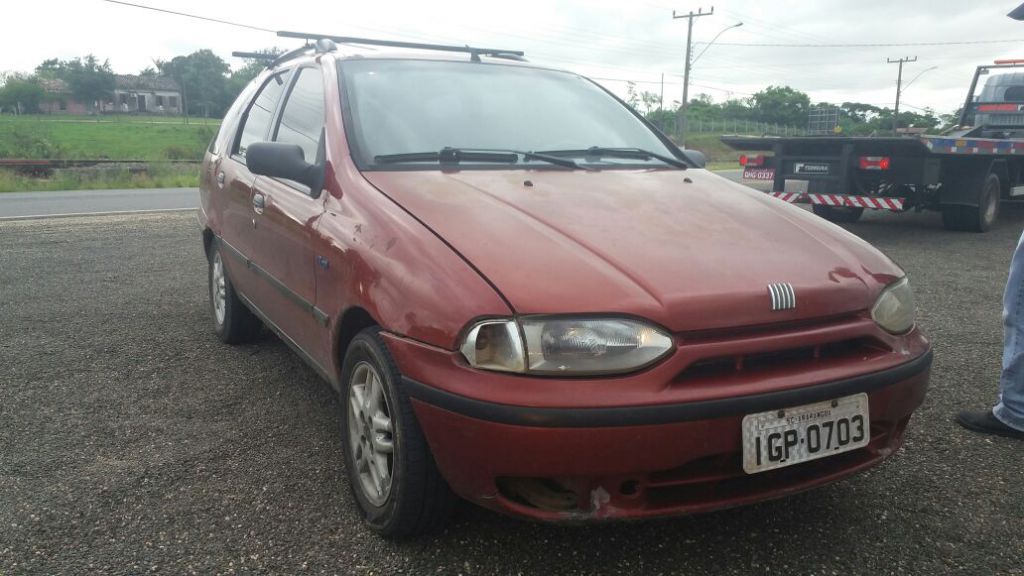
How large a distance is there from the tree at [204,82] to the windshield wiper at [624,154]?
7398 centimetres

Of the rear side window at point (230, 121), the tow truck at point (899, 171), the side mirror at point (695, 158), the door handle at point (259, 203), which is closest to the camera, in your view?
the door handle at point (259, 203)

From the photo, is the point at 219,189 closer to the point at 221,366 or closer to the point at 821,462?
the point at 221,366

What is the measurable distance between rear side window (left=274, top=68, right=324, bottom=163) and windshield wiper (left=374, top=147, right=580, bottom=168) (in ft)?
1.32

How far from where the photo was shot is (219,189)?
427 cm

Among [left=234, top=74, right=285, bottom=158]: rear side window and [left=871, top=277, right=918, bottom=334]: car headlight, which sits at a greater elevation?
[left=234, top=74, right=285, bottom=158]: rear side window

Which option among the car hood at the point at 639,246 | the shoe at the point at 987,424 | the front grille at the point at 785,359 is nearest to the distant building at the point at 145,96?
the car hood at the point at 639,246

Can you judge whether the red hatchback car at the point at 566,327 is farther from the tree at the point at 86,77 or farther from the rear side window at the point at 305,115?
the tree at the point at 86,77

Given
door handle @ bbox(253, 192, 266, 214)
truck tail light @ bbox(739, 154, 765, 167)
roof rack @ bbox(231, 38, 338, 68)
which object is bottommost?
door handle @ bbox(253, 192, 266, 214)

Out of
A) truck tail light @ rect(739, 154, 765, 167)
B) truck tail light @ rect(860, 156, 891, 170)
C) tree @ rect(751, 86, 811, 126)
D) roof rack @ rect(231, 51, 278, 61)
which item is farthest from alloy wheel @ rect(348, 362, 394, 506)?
tree @ rect(751, 86, 811, 126)

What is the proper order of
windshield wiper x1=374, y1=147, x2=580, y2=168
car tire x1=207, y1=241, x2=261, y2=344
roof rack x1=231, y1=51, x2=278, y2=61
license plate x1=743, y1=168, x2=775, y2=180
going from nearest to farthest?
windshield wiper x1=374, y1=147, x2=580, y2=168, car tire x1=207, y1=241, x2=261, y2=344, roof rack x1=231, y1=51, x2=278, y2=61, license plate x1=743, y1=168, x2=775, y2=180

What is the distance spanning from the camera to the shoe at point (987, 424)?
3.17m

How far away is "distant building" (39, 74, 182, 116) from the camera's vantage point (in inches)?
3270

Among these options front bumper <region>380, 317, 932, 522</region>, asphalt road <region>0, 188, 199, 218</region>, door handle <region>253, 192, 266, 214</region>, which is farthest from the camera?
asphalt road <region>0, 188, 199, 218</region>

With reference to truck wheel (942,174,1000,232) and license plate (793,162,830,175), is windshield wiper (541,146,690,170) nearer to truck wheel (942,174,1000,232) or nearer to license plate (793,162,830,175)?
license plate (793,162,830,175)
